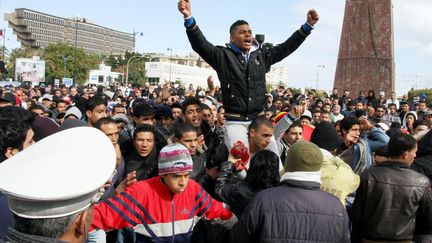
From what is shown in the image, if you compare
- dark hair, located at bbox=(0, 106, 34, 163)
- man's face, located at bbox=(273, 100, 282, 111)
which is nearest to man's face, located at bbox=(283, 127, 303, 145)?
dark hair, located at bbox=(0, 106, 34, 163)

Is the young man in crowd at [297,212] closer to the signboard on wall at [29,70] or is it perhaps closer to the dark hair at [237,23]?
the dark hair at [237,23]

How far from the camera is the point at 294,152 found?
3.23m

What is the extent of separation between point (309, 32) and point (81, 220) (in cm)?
394

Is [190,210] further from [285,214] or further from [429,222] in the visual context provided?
[429,222]

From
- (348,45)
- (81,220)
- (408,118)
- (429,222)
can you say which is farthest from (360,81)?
(81,220)

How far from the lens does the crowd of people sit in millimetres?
1746

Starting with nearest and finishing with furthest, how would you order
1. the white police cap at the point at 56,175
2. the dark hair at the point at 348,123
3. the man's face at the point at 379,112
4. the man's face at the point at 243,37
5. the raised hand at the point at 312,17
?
the white police cap at the point at 56,175
the man's face at the point at 243,37
the raised hand at the point at 312,17
the dark hair at the point at 348,123
the man's face at the point at 379,112

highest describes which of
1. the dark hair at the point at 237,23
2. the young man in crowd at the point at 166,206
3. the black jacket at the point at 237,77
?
the dark hair at the point at 237,23

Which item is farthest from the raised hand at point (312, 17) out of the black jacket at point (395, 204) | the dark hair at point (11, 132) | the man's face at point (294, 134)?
the dark hair at point (11, 132)

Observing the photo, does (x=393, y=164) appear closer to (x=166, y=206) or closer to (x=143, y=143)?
(x=166, y=206)

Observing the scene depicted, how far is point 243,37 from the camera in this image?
4.82 metres

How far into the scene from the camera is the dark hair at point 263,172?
358 cm

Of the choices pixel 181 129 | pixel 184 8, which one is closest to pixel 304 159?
pixel 184 8

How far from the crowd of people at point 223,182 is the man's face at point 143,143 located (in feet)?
0.04
